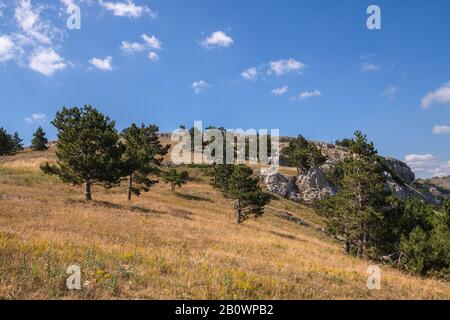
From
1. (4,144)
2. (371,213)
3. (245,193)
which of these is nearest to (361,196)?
(371,213)

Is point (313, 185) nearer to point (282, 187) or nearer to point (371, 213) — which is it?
point (282, 187)

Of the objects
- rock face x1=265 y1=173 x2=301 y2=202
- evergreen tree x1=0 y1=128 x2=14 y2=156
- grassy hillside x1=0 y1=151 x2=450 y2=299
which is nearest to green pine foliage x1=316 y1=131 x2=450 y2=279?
grassy hillside x1=0 y1=151 x2=450 y2=299

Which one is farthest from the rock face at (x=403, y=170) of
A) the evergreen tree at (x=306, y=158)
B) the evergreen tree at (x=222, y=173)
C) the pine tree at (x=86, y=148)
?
the pine tree at (x=86, y=148)

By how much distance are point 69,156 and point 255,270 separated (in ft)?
76.3

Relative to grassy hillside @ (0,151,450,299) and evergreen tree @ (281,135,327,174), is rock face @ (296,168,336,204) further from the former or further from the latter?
grassy hillside @ (0,151,450,299)

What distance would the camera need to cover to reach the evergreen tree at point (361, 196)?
984 inches

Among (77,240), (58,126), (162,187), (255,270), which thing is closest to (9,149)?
(162,187)

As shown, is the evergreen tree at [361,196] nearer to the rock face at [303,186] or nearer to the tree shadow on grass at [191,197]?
the tree shadow on grass at [191,197]

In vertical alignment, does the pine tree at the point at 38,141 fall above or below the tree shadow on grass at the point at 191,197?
above

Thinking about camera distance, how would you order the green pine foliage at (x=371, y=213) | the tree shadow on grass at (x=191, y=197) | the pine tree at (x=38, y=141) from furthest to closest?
the pine tree at (x=38, y=141) → the tree shadow on grass at (x=191, y=197) → the green pine foliage at (x=371, y=213)

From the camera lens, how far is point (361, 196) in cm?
2581

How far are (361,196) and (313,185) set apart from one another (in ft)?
161

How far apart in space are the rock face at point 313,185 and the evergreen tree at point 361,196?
151 ft

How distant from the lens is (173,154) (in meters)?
98.2
